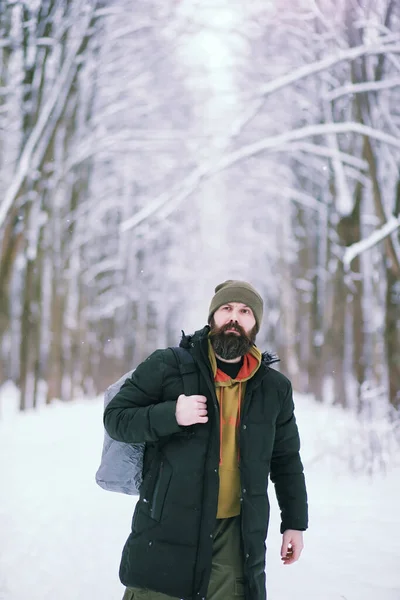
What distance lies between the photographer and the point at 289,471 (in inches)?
113

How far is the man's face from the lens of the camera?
8.79ft

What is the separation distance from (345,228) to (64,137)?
6.03m

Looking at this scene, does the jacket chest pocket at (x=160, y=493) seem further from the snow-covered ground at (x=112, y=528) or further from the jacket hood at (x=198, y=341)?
the snow-covered ground at (x=112, y=528)

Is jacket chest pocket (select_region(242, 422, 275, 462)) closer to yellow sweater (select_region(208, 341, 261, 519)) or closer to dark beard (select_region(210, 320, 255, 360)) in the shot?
yellow sweater (select_region(208, 341, 261, 519))

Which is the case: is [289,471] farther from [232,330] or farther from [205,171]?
[205,171]

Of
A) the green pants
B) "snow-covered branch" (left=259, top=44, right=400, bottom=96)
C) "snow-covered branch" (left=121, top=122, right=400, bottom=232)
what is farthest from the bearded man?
"snow-covered branch" (left=259, top=44, right=400, bottom=96)

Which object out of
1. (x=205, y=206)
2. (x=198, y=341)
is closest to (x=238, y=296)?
(x=198, y=341)

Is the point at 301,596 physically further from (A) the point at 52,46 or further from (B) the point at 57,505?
(A) the point at 52,46

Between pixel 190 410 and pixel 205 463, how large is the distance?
0.88ft

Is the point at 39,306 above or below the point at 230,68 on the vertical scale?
below

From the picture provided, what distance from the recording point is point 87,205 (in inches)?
604

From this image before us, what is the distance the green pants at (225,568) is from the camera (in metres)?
2.60

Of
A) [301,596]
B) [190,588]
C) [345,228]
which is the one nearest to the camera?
[190,588]

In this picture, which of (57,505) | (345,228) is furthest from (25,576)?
(345,228)
